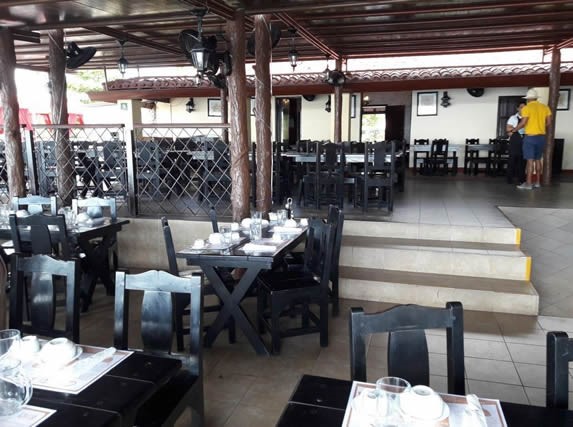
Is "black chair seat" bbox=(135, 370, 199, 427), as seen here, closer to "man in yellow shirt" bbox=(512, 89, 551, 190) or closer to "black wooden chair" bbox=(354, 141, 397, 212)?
"black wooden chair" bbox=(354, 141, 397, 212)

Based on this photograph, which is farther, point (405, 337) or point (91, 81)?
point (91, 81)

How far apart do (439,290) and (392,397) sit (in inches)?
116

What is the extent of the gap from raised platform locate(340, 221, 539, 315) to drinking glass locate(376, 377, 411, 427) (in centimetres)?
285

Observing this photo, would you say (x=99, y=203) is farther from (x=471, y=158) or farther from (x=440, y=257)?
(x=471, y=158)

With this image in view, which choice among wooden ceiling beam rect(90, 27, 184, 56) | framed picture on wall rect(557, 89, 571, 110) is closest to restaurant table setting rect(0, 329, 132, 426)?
wooden ceiling beam rect(90, 27, 184, 56)

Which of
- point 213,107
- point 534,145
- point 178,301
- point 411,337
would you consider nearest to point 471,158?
point 534,145

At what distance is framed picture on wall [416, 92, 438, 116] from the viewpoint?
38.9 feet

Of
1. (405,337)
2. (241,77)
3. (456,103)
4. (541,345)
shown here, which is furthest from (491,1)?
(456,103)

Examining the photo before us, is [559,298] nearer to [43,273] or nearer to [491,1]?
[491,1]

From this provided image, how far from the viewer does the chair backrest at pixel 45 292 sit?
7.06 ft

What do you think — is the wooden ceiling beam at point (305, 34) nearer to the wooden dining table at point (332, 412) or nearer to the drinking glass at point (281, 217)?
the drinking glass at point (281, 217)

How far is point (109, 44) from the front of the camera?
8172 mm

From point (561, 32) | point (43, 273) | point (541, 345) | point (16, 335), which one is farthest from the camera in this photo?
point (561, 32)

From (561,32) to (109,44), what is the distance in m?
7.57
